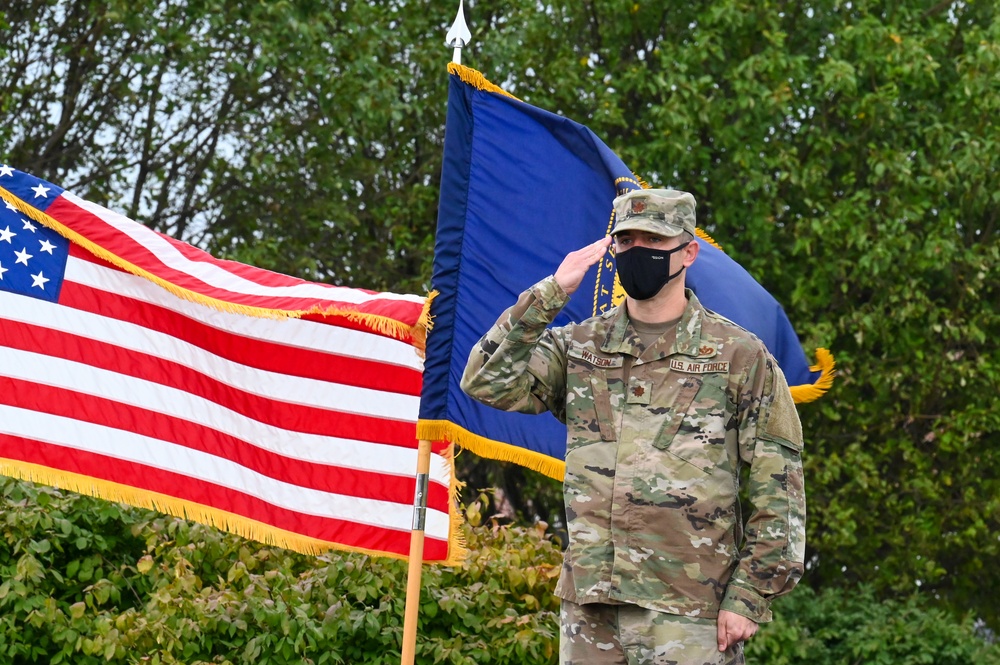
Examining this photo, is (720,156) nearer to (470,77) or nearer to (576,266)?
(470,77)

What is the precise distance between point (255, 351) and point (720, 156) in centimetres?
593

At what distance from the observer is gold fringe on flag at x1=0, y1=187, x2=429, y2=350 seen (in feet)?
16.2

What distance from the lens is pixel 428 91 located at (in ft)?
34.9

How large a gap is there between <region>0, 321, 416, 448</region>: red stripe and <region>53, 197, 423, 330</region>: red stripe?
355mm

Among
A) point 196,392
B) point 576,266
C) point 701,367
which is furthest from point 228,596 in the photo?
point 701,367

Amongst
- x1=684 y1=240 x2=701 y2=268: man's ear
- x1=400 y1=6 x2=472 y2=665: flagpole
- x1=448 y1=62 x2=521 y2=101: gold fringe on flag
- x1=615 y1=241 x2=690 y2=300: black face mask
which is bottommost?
x1=400 y1=6 x2=472 y2=665: flagpole

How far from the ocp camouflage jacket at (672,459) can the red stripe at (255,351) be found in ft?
5.06

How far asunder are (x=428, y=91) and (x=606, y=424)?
7.15 meters

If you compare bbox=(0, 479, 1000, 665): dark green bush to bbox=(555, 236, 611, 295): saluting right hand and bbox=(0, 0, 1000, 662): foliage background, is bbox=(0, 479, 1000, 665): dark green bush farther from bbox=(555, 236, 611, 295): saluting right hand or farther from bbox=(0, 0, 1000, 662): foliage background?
bbox=(0, 0, 1000, 662): foliage background

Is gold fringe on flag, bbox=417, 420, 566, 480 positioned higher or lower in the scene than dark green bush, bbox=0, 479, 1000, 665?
higher

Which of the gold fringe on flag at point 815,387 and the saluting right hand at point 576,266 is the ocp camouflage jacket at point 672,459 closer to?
the saluting right hand at point 576,266

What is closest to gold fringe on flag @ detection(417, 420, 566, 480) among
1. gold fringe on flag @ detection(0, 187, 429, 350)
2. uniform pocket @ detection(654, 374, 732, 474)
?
gold fringe on flag @ detection(0, 187, 429, 350)

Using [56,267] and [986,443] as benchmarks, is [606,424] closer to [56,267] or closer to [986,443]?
[56,267]

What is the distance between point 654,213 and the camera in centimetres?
389
